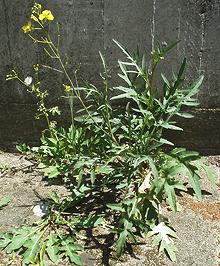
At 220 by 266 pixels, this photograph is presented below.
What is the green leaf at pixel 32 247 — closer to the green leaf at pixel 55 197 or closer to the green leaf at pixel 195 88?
the green leaf at pixel 55 197

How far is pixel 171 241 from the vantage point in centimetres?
277

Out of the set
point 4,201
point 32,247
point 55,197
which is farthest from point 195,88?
point 4,201

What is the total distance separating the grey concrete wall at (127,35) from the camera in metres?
3.21

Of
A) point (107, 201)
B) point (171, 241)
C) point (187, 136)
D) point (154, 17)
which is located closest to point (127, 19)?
point (154, 17)

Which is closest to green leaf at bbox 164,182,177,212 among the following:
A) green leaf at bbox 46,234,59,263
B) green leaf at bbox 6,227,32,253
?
green leaf at bbox 46,234,59,263

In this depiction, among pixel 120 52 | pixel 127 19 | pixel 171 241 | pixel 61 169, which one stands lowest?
pixel 171 241

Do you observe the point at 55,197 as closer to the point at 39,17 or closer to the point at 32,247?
the point at 32,247

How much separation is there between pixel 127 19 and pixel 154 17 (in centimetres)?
21

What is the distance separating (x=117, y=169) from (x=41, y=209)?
66 centimetres

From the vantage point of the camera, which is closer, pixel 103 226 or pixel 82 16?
pixel 103 226

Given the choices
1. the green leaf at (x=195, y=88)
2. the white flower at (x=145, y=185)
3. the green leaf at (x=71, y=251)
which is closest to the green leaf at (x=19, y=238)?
the green leaf at (x=71, y=251)

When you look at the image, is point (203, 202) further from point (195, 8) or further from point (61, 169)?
point (195, 8)

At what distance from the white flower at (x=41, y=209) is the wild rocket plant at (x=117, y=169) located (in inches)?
2.5

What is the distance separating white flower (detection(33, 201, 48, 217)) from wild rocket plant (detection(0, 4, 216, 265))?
0.06 metres
